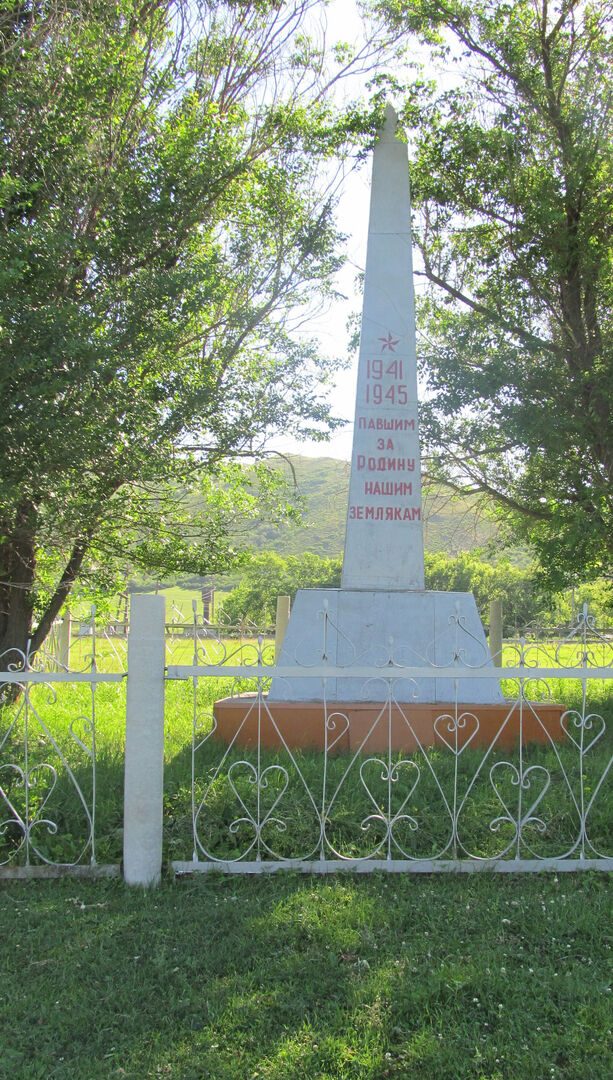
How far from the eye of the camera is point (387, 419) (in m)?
5.92

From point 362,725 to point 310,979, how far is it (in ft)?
8.25

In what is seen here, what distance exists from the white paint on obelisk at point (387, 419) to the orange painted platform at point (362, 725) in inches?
39.7

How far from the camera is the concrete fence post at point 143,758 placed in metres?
3.43

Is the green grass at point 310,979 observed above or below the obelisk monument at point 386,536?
below

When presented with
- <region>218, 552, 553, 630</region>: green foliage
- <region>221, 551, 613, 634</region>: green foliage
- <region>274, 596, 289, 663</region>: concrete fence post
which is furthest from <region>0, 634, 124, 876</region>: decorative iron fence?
<region>218, 552, 553, 630</region>: green foliage

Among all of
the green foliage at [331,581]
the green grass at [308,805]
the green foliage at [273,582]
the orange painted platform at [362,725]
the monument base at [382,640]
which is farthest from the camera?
the green foliage at [331,581]

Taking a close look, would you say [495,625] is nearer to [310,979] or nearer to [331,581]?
[310,979]

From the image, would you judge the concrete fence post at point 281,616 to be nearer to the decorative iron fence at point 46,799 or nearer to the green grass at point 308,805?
the green grass at point 308,805

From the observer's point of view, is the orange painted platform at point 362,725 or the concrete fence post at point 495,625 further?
the concrete fence post at point 495,625

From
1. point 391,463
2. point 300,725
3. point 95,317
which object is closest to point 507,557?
point 391,463

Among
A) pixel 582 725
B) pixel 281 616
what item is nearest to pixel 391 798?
pixel 582 725

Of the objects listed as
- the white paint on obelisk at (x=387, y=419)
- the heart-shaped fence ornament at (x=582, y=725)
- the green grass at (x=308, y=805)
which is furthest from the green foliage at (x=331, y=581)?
the green grass at (x=308, y=805)

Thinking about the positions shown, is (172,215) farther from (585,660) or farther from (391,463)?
(585,660)

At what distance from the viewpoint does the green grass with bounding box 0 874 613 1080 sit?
7.27 feet
